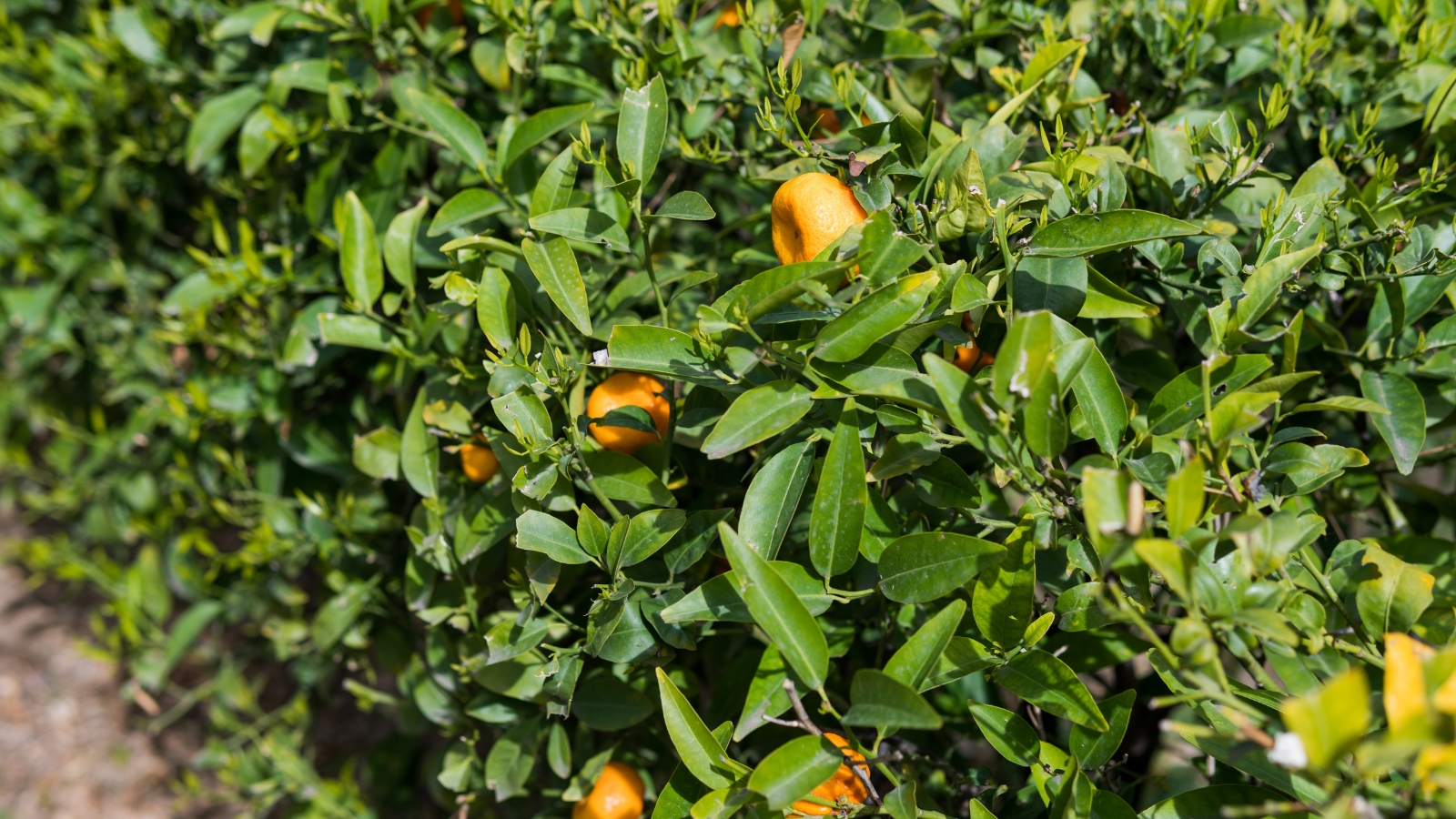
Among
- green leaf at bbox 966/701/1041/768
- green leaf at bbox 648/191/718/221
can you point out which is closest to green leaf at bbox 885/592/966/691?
green leaf at bbox 966/701/1041/768

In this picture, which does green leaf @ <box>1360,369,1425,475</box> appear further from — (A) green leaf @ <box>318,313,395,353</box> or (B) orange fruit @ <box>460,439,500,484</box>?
(A) green leaf @ <box>318,313,395,353</box>

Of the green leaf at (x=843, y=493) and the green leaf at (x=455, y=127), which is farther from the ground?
the green leaf at (x=455, y=127)

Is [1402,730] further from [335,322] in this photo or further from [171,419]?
[171,419]

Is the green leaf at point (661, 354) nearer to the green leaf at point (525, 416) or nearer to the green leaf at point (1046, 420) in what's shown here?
the green leaf at point (525, 416)

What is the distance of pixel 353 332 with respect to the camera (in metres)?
1.29

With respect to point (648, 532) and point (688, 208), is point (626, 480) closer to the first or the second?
point (648, 532)

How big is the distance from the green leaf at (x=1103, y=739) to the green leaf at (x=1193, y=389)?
272 millimetres

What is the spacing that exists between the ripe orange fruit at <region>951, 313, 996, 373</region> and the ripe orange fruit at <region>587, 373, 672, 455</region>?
340 mm

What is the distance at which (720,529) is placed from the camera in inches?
32.8

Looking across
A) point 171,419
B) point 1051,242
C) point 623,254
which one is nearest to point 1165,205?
point 1051,242

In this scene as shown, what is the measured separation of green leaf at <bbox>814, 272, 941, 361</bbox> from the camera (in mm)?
873

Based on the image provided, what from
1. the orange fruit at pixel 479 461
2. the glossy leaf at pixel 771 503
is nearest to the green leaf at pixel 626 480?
the glossy leaf at pixel 771 503

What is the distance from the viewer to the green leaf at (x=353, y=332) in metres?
1.28

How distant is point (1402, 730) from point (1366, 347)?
0.67 m
